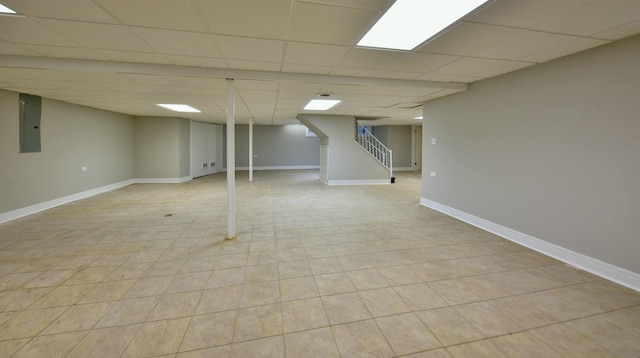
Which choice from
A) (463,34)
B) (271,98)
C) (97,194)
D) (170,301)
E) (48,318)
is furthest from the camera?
(97,194)

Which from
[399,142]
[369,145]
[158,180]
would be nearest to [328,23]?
[369,145]

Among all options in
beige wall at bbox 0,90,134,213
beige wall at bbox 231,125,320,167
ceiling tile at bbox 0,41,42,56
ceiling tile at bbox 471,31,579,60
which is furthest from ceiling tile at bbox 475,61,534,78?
beige wall at bbox 231,125,320,167

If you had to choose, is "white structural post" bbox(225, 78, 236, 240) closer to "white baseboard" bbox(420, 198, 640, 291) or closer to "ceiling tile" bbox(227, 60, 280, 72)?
"ceiling tile" bbox(227, 60, 280, 72)

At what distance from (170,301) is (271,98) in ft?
13.2

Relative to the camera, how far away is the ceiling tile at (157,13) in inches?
76.9

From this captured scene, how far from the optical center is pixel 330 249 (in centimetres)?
342

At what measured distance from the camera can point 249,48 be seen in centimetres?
281

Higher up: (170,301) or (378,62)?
(378,62)

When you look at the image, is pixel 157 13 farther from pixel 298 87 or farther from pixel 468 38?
pixel 468 38

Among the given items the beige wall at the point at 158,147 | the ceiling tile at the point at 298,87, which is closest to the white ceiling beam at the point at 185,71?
the ceiling tile at the point at 298,87

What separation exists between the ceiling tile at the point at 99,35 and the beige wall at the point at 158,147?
Answer: 6.72m

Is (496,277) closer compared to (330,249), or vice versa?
(496,277)

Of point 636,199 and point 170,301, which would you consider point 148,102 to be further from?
point 636,199

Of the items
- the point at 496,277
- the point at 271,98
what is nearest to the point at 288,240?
the point at 496,277
